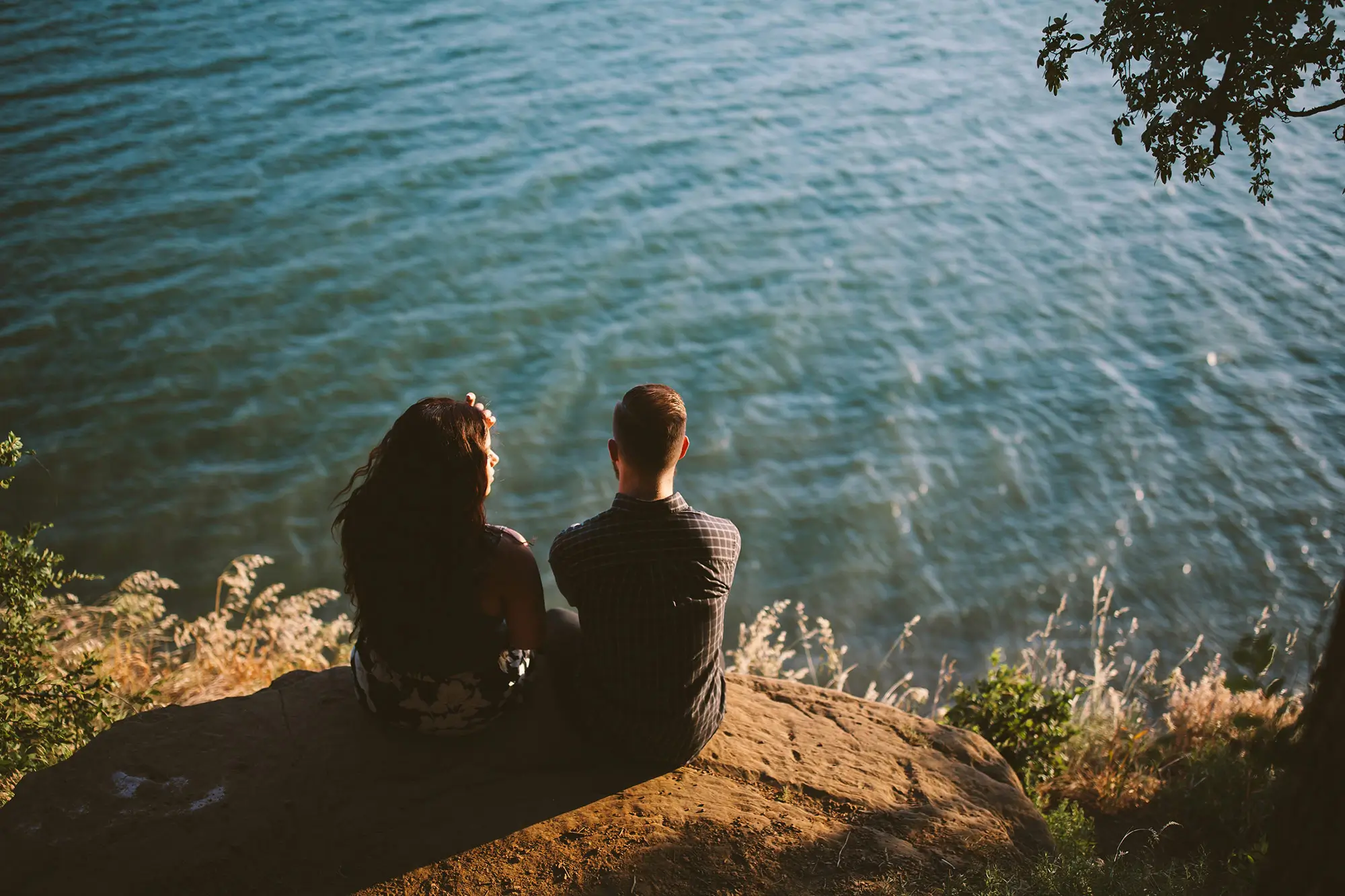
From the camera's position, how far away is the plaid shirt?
132 inches

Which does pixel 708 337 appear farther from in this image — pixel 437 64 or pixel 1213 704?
pixel 437 64

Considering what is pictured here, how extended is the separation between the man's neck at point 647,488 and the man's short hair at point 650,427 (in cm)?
4

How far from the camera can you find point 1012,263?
34.5ft

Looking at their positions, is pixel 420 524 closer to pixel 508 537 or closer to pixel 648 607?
pixel 508 537

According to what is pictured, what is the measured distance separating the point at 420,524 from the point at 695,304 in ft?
21.8

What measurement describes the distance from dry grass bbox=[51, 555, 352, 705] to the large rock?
130 centimetres

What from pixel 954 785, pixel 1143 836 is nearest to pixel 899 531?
pixel 1143 836

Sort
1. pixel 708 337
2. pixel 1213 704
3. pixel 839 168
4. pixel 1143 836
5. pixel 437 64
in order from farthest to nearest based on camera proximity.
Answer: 1. pixel 437 64
2. pixel 839 168
3. pixel 708 337
4. pixel 1213 704
5. pixel 1143 836

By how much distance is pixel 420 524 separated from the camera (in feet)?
11.0

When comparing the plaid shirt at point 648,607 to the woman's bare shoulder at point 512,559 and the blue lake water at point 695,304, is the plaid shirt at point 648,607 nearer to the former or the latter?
the woman's bare shoulder at point 512,559

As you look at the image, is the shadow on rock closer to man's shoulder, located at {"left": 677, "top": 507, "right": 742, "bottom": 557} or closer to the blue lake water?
man's shoulder, located at {"left": 677, "top": 507, "right": 742, "bottom": 557}

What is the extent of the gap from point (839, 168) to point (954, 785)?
30.2 feet

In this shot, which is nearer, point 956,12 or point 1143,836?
point 1143,836

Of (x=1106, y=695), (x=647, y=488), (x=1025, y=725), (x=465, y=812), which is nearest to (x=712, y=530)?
(x=647, y=488)
